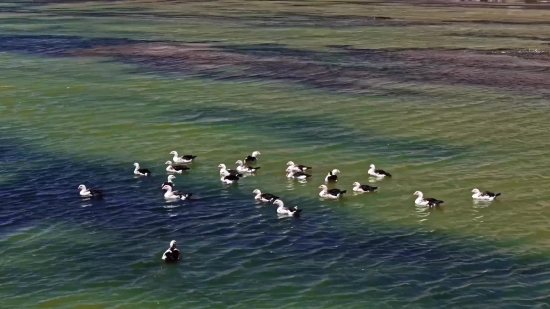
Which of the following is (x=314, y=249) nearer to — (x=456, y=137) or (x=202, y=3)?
(x=456, y=137)

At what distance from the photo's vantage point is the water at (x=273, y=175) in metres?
22.6

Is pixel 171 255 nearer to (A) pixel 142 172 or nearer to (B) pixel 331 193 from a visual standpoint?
(B) pixel 331 193

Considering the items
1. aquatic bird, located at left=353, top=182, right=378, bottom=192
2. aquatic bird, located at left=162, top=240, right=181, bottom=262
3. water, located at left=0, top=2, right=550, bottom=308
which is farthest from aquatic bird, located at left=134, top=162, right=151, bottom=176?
aquatic bird, located at left=162, top=240, right=181, bottom=262

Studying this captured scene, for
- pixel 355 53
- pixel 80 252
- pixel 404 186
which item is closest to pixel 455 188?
pixel 404 186

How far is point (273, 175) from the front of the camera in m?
32.4

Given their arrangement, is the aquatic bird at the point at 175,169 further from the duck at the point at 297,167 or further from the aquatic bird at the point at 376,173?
the aquatic bird at the point at 376,173

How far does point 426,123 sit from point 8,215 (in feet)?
66.1

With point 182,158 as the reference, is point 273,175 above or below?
below

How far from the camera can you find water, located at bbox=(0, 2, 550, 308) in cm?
2258

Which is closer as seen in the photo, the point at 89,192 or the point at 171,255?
the point at 171,255

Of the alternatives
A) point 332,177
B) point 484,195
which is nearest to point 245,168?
point 332,177

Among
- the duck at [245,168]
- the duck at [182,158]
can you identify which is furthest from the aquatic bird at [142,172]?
the duck at [245,168]

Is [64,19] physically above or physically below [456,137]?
above

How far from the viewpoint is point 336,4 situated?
102 meters
